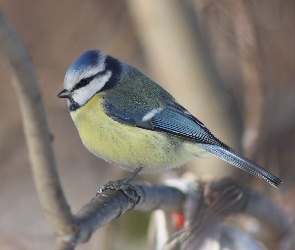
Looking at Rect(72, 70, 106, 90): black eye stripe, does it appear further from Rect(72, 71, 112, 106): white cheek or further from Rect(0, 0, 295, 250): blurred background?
Rect(0, 0, 295, 250): blurred background

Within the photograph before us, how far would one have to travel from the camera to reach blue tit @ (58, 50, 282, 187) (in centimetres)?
161

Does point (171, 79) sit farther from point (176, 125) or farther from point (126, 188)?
point (126, 188)

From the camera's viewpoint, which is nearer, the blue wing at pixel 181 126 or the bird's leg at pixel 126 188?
the bird's leg at pixel 126 188

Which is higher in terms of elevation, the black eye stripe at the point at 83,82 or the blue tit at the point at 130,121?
the black eye stripe at the point at 83,82

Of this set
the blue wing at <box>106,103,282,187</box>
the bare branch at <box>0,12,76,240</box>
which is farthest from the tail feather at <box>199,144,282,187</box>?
the bare branch at <box>0,12,76,240</box>

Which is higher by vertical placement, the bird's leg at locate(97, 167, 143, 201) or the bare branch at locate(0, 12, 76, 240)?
the bare branch at locate(0, 12, 76, 240)

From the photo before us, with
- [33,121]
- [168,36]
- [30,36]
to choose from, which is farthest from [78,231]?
[30,36]

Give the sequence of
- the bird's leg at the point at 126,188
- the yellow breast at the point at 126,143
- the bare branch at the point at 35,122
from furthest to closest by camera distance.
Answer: the yellow breast at the point at 126,143 → the bird's leg at the point at 126,188 → the bare branch at the point at 35,122

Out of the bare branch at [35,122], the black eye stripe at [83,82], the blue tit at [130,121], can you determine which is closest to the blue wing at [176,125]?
the blue tit at [130,121]

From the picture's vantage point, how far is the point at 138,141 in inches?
63.8

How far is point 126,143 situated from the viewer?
160cm

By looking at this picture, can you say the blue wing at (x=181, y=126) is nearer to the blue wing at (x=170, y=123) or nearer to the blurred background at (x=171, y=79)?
the blue wing at (x=170, y=123)

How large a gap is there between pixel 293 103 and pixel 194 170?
76 cm

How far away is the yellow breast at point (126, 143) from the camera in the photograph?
160 cm
